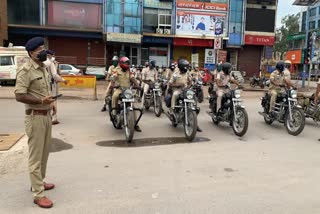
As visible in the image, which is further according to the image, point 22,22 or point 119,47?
point 119,47

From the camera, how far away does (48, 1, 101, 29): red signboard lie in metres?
31.4

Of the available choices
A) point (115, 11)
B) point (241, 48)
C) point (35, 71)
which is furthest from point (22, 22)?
point (35, 71)

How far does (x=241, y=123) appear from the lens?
8.39 metres

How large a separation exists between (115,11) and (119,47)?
3.34m

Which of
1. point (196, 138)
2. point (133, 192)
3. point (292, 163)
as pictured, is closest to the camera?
point (133, 192)

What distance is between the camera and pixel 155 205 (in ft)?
13.9

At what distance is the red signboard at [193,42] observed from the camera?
3334 cm

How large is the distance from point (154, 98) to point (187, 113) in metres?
3.33

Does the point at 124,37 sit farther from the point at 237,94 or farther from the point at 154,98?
the point at 237,94

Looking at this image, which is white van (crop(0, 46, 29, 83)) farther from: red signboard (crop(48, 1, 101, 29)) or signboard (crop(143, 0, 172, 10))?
signboard (crop(143, 0, 172, 10))

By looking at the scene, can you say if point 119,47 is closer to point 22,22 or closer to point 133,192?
point 22,22

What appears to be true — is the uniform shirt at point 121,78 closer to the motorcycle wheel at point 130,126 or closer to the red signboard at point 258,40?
the motorcycle wheel at point 130,126

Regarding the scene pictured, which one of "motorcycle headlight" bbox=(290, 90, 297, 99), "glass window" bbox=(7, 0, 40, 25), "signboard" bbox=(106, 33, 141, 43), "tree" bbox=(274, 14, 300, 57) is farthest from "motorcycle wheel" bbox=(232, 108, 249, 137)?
"tree" bbox=(274, 14, 300, 57)

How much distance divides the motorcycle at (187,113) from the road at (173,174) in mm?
290
